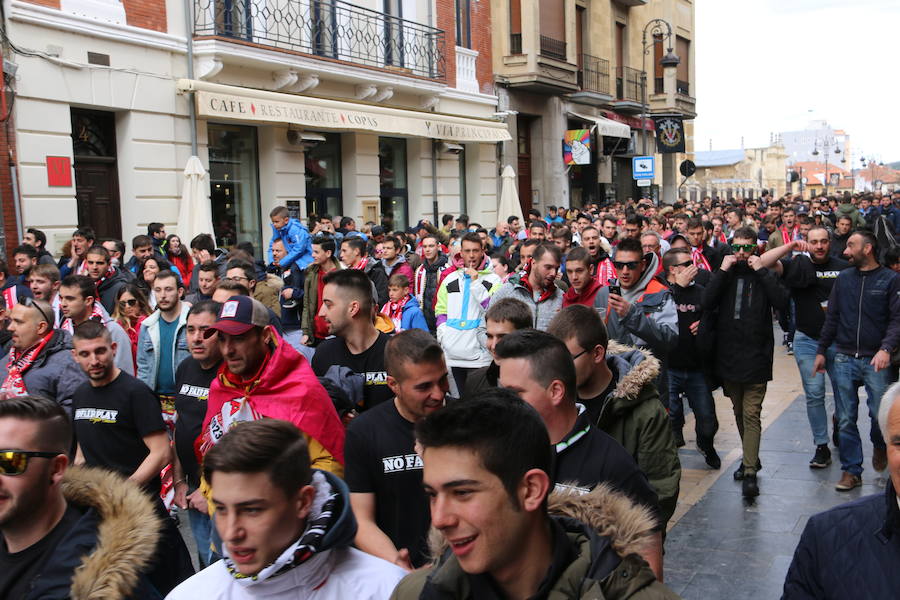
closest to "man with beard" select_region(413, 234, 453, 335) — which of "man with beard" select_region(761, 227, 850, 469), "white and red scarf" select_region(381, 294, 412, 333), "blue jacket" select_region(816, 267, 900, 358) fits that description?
"white and red scarf" select_region(381, 294, 412, 333)

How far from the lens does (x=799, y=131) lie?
162125mm

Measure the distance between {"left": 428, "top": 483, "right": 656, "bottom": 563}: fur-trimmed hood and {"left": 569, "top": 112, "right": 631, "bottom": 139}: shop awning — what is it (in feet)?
87.5

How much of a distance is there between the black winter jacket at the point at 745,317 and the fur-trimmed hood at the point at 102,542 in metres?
5.38

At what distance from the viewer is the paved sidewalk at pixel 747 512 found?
552cm

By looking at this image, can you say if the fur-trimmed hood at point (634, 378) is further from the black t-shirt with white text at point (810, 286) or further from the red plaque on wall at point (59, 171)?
the red plaque on wall at point (59, 171)

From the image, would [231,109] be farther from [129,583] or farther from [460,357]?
[129,583]

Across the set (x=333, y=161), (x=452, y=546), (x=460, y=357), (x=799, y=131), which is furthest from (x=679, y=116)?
(x=799, y=131)

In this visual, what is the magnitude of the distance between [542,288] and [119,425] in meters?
3.46

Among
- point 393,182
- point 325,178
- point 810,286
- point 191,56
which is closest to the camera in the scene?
point 810,286

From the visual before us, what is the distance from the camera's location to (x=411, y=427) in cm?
364

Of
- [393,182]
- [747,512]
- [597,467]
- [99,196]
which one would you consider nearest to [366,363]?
[597,467]

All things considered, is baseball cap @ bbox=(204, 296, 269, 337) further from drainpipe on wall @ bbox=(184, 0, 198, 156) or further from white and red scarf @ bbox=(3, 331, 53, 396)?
drainpipe on wall @ bbox=(184, 0, 198, 156)

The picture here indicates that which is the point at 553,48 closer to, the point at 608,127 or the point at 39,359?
the point at 608,127

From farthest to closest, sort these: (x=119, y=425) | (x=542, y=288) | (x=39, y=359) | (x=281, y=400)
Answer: (x=542, y=288)
(x=39, y=359)
(x=119, y=425)
(x=281, y=400)
